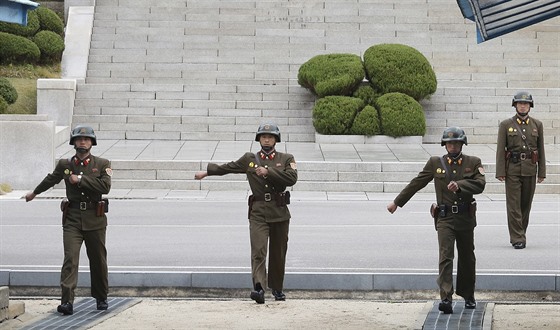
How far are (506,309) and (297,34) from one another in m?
22.0

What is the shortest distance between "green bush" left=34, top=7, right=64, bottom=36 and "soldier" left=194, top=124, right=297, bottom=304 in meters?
19.5

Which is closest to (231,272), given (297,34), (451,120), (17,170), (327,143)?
(17,170)

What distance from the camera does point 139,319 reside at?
1045 centimetres

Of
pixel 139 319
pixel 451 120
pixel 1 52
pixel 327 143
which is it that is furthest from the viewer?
pixel 1 52

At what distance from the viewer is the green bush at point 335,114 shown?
25.2 metres

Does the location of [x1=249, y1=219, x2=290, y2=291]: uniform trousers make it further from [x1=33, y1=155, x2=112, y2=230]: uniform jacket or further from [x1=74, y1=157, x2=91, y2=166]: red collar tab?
[x1=74, y1=157, x2=91, y2=166]: red collar tab

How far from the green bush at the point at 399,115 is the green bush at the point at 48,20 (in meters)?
9.67

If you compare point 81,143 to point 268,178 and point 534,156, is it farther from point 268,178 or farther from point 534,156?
point 534,156

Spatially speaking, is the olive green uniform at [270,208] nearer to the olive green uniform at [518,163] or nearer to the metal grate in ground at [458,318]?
the metal grate in ground at [458,318]

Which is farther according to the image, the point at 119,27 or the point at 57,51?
the point at 119,27

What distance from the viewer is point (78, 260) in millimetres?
10898

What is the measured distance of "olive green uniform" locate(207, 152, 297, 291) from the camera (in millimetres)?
11672

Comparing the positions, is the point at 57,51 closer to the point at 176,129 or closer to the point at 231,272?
the point at 176,129

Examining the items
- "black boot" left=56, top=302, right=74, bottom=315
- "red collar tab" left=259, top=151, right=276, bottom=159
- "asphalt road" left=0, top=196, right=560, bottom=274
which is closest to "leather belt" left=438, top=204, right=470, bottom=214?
"asphalt road" left=0, top=196, right=560, bottom=274
